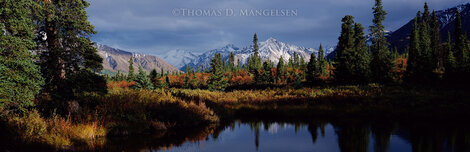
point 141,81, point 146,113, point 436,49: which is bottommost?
point 146,113

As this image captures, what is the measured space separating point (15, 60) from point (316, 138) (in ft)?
39.8

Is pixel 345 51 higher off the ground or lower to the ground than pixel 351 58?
higher

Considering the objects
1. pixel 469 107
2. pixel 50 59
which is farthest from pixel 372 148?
pixel 50 59

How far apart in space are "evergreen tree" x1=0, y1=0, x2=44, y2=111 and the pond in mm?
3598

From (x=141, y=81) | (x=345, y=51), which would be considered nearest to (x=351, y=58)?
(x=345, y=51)

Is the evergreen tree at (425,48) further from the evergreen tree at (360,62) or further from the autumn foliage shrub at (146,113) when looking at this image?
the autumn foliage shrub at (146,113)

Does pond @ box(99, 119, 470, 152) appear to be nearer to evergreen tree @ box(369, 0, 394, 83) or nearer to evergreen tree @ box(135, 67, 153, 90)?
evergreen tree @ box(369, 0, 394, 83)

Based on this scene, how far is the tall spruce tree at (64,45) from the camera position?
11084mm

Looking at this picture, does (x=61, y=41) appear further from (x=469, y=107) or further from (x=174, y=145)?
(x=469, y=107)

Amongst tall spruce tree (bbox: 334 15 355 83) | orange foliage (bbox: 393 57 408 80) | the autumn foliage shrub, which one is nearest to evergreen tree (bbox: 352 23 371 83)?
tall spruce tree (bbox: 334 15 355 83)

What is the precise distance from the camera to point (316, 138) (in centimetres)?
1088

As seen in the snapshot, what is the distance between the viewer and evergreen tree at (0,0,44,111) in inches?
348

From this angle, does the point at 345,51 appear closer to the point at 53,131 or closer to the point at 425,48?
the point at 425,48

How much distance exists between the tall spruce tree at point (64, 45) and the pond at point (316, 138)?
4.08 metres
